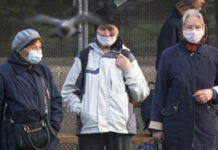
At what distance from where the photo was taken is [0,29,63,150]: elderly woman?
4.69 m

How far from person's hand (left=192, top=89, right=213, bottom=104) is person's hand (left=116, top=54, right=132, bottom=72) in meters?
0.81

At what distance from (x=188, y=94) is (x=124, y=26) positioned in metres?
2.22

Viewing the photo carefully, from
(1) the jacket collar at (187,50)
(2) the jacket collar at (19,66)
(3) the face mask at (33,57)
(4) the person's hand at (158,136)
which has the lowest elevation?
(4) the person's hand at (158,136)

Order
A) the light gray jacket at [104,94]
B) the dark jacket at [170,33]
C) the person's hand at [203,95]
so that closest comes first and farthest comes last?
the person's hand at [203,95] → the light gray jacket at [104,94] → the dark jacket at [170,33]

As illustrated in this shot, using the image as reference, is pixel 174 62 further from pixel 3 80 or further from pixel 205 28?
pixel 3 80

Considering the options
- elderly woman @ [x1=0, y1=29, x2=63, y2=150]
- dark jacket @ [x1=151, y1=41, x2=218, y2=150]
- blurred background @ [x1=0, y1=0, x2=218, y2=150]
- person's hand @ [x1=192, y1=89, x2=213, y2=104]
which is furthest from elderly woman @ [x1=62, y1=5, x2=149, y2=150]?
blurred background @ [x1=0, y1=0, x2=218, y2=150]

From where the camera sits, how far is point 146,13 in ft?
20.5

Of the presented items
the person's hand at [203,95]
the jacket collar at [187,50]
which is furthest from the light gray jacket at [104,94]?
the person's hand at [203,95]

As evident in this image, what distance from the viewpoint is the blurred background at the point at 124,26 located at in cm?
623

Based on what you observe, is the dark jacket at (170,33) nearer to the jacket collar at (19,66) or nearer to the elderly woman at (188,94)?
the elderly woman at (188,94)

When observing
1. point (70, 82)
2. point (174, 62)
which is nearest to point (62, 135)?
point (70, 82)

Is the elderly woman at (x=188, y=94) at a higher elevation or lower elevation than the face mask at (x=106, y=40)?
lower

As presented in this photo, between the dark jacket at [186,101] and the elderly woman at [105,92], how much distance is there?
0.48m

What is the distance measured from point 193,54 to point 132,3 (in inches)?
83.5
